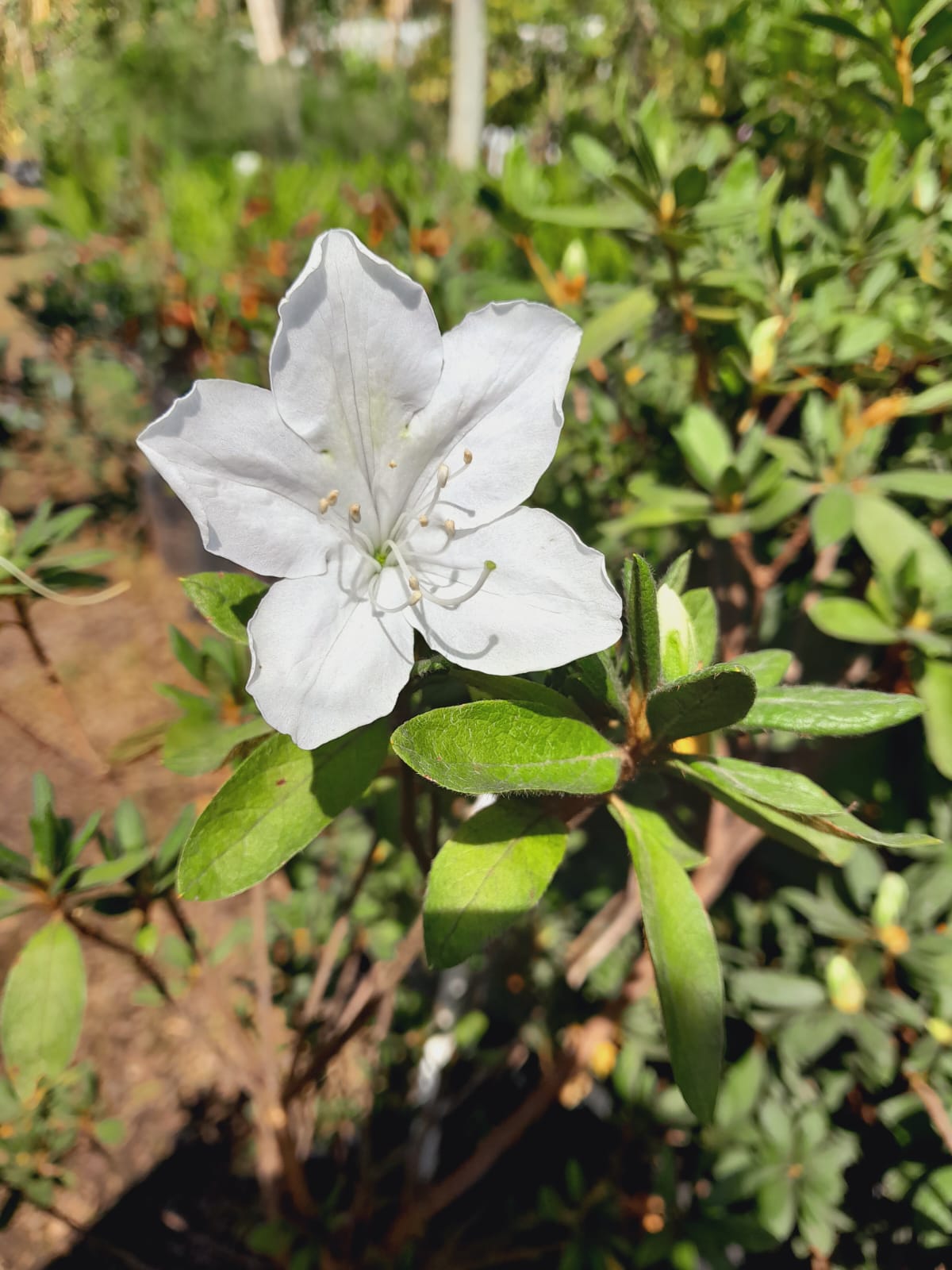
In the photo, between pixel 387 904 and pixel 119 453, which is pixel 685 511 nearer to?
pixel 387 904

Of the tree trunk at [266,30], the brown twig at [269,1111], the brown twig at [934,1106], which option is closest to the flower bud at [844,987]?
the brown twig at [934,1106]

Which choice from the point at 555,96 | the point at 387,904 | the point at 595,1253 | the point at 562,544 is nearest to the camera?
the point at 562,544

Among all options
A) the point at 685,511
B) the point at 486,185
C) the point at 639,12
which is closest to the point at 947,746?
the point at 685,511

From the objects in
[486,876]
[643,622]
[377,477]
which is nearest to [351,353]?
[377,477]

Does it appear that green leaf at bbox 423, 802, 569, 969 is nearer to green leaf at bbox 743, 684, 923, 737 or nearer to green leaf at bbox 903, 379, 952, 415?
green leaf at bbox 743, 684, 923, 737

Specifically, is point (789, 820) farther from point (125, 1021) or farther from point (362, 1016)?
point (125, 1021)

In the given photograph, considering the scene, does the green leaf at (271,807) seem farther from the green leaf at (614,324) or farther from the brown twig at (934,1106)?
the brown twig at (934,1106)

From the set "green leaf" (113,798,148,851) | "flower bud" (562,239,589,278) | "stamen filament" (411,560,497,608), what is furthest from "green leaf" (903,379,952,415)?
"green leaf" (113,798,148,851)
